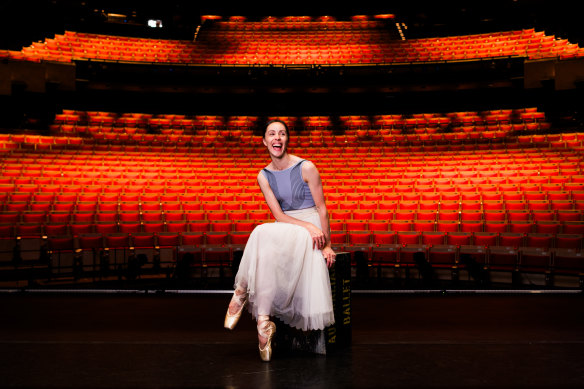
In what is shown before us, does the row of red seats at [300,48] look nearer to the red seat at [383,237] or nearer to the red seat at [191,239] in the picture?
the red seat at [383,237]

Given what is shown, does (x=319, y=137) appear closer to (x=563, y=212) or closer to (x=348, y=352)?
(x=563, y=212)

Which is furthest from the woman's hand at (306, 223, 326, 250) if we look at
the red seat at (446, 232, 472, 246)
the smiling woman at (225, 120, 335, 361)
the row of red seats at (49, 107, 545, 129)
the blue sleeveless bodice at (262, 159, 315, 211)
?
the row of red seats at (49, 107, 545, 129)

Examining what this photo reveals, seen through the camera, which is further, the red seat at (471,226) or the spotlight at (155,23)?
the spotlight at (155,23)

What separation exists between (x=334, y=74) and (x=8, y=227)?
7.74m

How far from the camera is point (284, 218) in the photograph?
5.55 feet

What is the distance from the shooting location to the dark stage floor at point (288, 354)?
1.29 metres

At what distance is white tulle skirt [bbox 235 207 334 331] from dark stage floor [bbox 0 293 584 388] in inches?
6.0

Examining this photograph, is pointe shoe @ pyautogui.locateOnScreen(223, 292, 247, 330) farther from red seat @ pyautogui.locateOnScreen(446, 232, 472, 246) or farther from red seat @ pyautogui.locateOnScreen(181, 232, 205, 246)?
red seat @ pyautogui.locateOnScreen(446, 232, 472, 246)

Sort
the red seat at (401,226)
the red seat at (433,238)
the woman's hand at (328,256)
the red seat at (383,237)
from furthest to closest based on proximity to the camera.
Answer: the red seat at (401,226) → the red seat at (383,237) → the red seat at (433,238) → the woman's hand at (328,256)

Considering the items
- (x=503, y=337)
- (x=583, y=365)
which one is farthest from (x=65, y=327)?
(x=583, y=365)

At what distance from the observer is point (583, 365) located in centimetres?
139

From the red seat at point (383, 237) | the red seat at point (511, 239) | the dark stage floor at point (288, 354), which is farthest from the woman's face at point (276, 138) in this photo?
the red seat at point (511, 239)

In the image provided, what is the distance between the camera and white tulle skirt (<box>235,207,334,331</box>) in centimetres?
158

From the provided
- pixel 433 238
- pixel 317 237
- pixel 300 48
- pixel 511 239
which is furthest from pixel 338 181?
pixel 300 48
